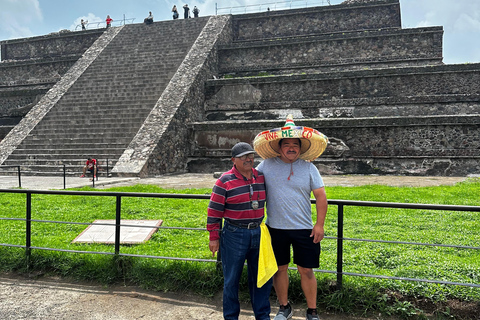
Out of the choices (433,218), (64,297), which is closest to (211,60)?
(433,218)

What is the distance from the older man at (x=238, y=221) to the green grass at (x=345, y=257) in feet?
1.99

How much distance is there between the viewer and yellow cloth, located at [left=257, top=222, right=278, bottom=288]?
2561mm

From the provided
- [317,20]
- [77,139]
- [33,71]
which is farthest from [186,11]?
[77,139]

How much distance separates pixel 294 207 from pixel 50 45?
932 inches

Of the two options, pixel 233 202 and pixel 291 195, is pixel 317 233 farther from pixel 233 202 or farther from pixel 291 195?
pixel 233 202

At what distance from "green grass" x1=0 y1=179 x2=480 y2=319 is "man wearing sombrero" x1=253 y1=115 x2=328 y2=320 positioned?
48cm

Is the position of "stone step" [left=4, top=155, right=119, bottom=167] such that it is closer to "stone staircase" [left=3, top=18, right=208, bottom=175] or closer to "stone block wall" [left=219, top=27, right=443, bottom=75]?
Result: "stone staircase" [left=3, top=18, right=208, bottom=175]

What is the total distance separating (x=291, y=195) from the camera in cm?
267

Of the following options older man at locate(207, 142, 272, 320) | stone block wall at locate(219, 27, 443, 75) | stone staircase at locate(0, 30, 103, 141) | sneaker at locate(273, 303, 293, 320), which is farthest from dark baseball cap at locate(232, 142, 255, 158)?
stone staircase at locate(0, 30, 103, 141)

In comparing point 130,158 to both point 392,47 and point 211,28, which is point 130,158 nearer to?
point 211,28

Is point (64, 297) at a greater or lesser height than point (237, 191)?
lesser

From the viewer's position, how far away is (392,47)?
15750 millimetres

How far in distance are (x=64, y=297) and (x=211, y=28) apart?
652 inches

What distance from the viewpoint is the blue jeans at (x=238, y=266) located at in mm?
2586
